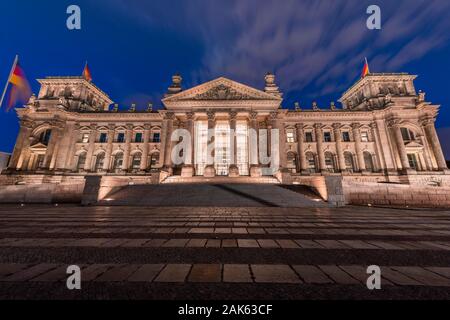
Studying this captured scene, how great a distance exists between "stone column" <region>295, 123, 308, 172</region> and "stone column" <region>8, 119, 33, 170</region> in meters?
46.6

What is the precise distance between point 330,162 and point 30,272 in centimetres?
3850

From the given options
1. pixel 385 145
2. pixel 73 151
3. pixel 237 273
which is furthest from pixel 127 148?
pixel 385 145

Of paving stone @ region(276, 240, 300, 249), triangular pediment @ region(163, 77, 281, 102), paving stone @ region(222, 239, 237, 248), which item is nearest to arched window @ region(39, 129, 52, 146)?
triangular pediment @ region(163, 77, 281, 102)

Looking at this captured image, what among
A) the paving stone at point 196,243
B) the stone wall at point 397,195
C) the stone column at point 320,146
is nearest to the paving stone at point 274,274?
the paving stone at point 196,243

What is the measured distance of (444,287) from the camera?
82.0 inches

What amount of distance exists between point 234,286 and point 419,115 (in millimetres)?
45340

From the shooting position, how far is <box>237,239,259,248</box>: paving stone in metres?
3.75

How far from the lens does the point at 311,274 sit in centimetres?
241

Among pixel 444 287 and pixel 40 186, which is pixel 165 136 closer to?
pixel 40 186

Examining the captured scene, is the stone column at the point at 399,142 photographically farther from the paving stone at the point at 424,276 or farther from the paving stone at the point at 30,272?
the paving stone at the point at 30,272

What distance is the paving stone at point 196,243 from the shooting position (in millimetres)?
3711

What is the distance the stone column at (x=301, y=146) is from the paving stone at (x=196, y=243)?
32.0 meters

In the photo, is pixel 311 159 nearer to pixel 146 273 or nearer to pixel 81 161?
pixel 146 273
